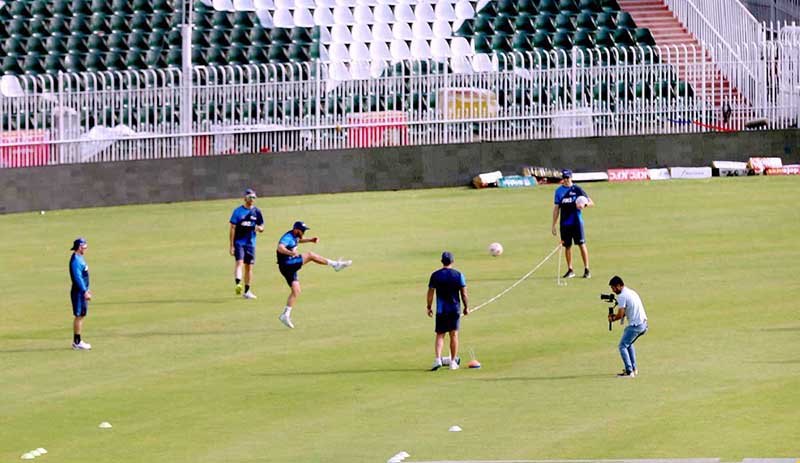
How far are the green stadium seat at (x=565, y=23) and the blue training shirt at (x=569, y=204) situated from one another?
20631 millimetres

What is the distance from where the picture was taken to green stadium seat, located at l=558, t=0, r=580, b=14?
4897 cm

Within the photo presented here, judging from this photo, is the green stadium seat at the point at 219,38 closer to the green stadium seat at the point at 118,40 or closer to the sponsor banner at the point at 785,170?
the green stadium seat at the point at 118,40

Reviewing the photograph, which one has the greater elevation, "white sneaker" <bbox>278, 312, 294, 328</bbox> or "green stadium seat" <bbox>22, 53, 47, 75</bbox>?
"green stadium seat" <bbox>22, 53, 47, 75</bbox>

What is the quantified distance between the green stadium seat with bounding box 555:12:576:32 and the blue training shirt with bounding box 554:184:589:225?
20.6m

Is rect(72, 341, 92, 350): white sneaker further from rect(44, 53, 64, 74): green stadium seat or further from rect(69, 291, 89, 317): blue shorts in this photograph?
rect(44, 53, 64, 74): green stadium seat

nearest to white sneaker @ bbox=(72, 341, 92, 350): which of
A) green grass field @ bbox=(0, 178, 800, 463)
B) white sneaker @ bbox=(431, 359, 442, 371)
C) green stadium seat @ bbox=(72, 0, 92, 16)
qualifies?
green grass field @ bbox=(0, 178, 800, 463)

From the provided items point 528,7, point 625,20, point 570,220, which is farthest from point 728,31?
point 570,220

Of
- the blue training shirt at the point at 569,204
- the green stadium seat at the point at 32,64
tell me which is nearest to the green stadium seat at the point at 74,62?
the green stadium seat at the point at 32,64

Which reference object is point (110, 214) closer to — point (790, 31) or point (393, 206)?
point (393, 206)

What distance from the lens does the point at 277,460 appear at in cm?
1708

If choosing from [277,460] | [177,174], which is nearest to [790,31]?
[177,174]

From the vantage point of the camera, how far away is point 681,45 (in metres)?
A: 43.1

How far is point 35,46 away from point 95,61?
1.89 m

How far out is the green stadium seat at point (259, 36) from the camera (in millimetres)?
50125
